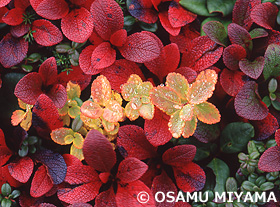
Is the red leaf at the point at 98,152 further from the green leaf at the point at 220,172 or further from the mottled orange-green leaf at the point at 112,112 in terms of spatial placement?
the green leaf at the point at 220,172

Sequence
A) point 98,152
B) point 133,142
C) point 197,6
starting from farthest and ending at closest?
point 197,6 → point 133,142 → point 98,152

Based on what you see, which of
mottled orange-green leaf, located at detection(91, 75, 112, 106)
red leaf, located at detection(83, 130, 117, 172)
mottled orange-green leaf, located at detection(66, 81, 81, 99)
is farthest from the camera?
mottled orange-green leaf, located at detection(66, 81, 81, 99)

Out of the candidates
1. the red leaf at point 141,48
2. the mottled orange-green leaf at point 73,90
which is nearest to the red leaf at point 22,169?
the mottled orange-green leaf at point 73,90

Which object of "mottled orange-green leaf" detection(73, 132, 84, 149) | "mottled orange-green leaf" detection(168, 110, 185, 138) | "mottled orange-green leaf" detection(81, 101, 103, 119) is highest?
"mottled orange-green leaf" detection(81, 101, 103, 119)

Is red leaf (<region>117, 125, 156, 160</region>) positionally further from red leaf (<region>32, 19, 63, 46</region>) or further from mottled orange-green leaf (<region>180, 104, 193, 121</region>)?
red leaf (<region>32, 19, 63, 46</region>)

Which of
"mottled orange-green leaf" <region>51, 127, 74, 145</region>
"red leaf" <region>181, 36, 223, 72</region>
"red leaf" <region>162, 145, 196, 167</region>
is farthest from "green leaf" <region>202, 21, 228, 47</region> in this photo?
"mottled orange-green leaf" <region>51, 127, 74, 145</region>

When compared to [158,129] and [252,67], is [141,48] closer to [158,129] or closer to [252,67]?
[158,129]

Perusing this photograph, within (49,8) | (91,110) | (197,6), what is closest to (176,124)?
(91,110)
